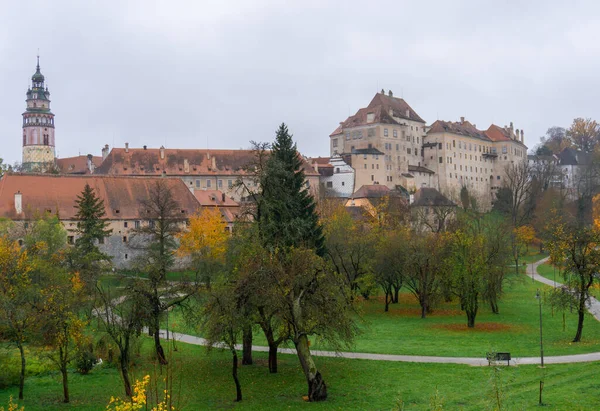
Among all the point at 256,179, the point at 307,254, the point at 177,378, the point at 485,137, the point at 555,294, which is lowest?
the point at 177,378

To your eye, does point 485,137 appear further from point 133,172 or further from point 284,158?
point 284,158

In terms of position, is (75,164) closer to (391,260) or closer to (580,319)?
(391,260)

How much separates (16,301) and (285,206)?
17177mm

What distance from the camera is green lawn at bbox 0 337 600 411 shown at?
24594mm

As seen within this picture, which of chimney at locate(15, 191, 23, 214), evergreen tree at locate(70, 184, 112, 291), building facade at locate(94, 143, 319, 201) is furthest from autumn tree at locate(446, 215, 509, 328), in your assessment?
building facade at locate(94, 143, 319, 201)

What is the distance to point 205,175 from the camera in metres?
99.4

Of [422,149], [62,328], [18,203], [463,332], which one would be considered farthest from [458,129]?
[62,328]

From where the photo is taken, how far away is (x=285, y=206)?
1647 inches

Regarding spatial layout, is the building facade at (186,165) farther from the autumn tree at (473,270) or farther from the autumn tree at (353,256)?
the autumn tree at (473,270)

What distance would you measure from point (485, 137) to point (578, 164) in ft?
61.9

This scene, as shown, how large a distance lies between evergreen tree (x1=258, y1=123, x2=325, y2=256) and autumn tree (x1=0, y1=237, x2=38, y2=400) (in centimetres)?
1103

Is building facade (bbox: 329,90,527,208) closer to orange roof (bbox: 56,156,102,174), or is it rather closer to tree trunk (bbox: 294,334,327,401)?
orange roof (bbox: 56,156,102,174)

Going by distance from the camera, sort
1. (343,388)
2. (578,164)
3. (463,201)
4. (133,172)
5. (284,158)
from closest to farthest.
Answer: (343,388)
(284,158)
(133,172)
(463,201)
(578,164)

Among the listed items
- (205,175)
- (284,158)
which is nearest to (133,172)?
(205,175)
